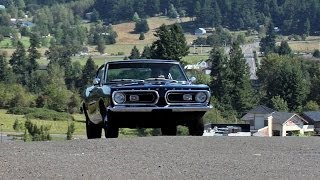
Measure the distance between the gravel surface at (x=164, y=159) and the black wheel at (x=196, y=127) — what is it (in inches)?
64.9

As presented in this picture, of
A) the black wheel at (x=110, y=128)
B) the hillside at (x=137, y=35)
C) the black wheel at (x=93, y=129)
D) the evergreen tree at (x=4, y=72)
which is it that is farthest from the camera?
the hillside at (x=137, y=35)

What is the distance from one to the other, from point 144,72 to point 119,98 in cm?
150

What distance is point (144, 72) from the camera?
14664 millimetres

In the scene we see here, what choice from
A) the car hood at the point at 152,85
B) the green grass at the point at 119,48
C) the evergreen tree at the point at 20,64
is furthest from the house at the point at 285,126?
the green grass at the point at 119,48

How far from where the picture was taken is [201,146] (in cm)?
1122

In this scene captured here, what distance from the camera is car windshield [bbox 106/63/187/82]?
14.5m

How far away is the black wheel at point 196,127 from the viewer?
45.9 ft

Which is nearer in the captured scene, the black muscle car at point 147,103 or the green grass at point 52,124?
the black muscle car at point 147,103

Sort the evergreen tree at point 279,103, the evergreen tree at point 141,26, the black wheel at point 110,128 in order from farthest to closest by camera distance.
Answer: the evergreen tree at point 141,26 < the evergreen tree at point 279,103 < the black wheel at point 110,128

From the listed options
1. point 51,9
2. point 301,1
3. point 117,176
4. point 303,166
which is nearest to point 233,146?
point 303,166

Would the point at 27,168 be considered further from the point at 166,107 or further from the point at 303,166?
the point at 166,107

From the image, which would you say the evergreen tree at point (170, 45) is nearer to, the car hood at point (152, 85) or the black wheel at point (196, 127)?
the black wheel at point (196, 127)

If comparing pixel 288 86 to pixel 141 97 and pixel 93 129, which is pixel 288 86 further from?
pixel 141 97

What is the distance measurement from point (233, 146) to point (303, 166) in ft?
6.95
